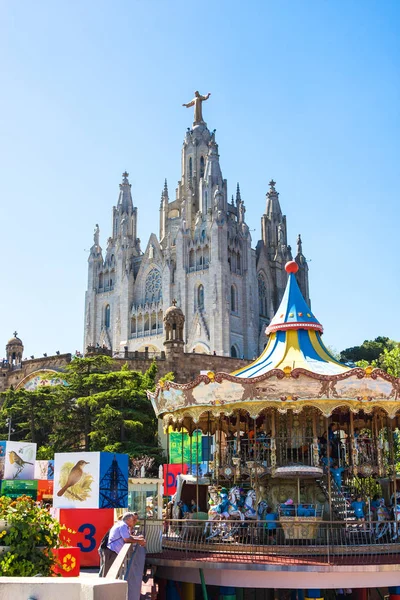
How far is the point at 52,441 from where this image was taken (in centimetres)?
3750

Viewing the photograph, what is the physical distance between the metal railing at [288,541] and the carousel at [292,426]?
0.21 metres

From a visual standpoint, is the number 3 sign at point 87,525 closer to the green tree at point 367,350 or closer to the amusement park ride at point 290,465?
the amusement park ride at point 290,465

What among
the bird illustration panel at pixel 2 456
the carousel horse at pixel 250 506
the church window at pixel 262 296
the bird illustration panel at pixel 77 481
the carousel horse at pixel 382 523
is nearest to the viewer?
the carousel horse at pixel 382 523

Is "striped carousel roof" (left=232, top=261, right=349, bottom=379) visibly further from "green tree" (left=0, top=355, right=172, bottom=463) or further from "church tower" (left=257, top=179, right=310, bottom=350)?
"church tower" (left=257, top=179, right=310, bottom=350)

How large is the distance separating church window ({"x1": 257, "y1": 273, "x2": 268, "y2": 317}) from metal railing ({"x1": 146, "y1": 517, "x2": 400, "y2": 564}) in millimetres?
55813

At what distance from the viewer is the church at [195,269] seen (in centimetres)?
6450

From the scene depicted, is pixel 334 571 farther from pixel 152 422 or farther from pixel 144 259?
pixel 144 259

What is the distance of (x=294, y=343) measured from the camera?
18.8 m

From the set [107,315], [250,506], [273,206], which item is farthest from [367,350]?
[250,506]

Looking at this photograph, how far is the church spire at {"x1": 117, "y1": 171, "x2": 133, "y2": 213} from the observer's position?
247 ft

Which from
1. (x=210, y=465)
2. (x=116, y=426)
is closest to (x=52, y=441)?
(x=116, y=426)

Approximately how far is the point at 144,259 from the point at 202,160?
13.0 meters

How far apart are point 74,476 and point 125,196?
62.1 m

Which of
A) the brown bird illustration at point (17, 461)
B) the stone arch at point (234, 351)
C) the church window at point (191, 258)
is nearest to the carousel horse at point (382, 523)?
Answer: the brown bird illustration at point (17, 461)
